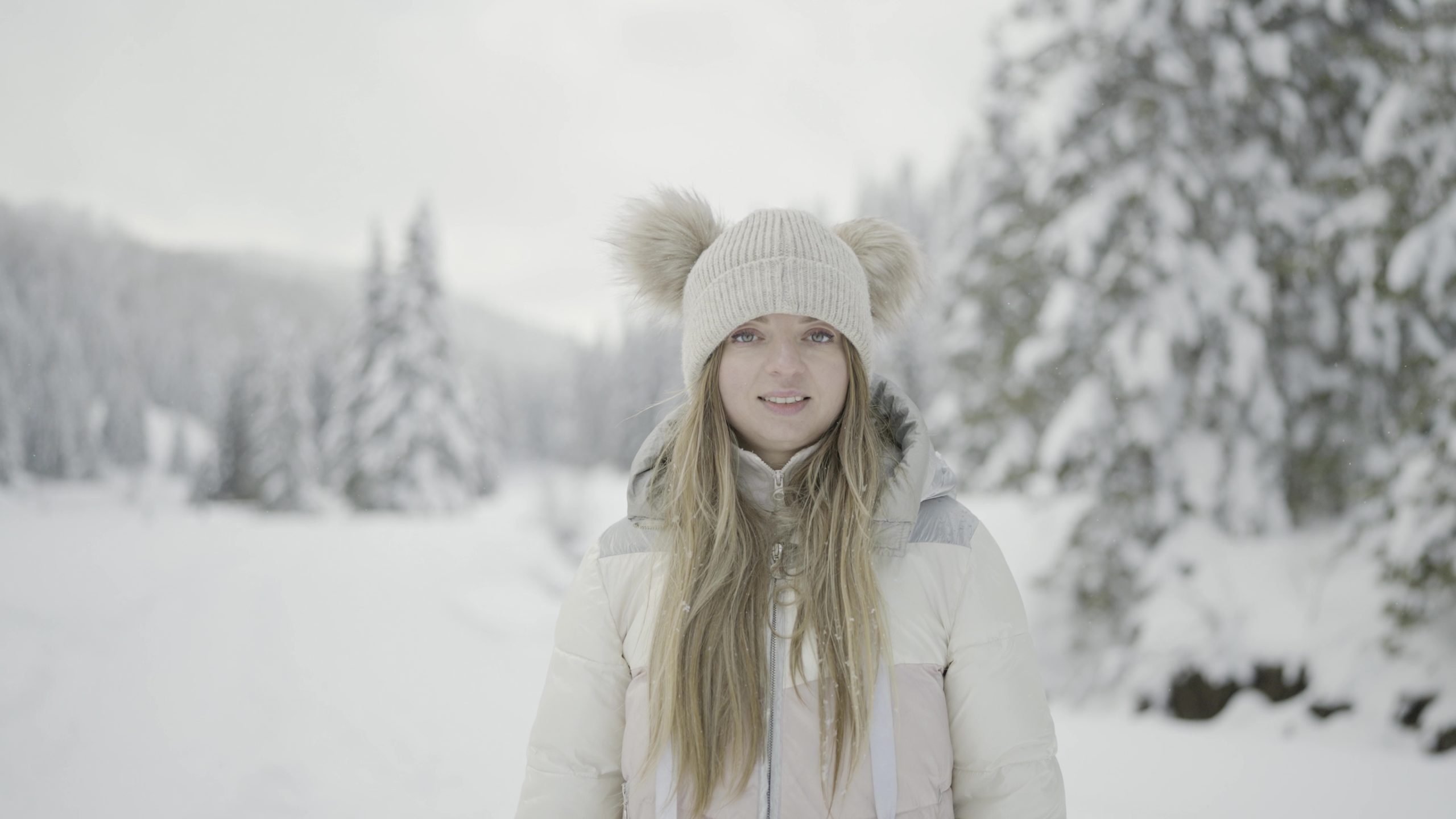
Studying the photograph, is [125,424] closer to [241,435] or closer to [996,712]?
[996,712]

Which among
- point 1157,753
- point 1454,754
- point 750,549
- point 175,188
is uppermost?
point 175,188

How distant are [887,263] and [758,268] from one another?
592 millimetres

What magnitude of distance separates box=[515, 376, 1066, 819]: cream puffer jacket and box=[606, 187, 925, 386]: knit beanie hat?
0.38 metres

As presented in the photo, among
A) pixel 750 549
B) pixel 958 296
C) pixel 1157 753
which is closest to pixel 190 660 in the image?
pixel 750 549

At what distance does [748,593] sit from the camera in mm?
2049

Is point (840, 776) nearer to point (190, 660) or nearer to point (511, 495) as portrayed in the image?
point (190, 660)

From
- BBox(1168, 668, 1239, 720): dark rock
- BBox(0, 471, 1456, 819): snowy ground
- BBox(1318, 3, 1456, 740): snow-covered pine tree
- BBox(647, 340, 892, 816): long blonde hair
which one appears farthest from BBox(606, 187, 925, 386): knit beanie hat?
BBox(1168, 668, 1239, 720): dark rock

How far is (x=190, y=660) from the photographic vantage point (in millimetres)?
6523

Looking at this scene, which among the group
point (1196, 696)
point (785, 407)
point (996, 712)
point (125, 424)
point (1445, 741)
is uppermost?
point (785, 407)

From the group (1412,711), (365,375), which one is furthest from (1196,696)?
(365,375)

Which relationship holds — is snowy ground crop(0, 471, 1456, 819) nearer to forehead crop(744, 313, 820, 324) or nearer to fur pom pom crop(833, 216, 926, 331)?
fur pom pom crop(833, 216, 926, 331)

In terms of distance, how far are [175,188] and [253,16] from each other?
285 cm

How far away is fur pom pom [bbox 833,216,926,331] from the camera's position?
247cm

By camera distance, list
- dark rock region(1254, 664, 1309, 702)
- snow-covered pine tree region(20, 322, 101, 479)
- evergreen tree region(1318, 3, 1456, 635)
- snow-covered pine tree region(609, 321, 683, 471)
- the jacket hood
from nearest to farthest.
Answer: the jacket hood → evergreen tree region(1318, 3, 1456, 635) → dark rock region(1254, 664, 1309, 702) → snow-covered pine tree region(20, 322, 101, 479) → snow-covered pine tree region(609, 321, 683, 471)
